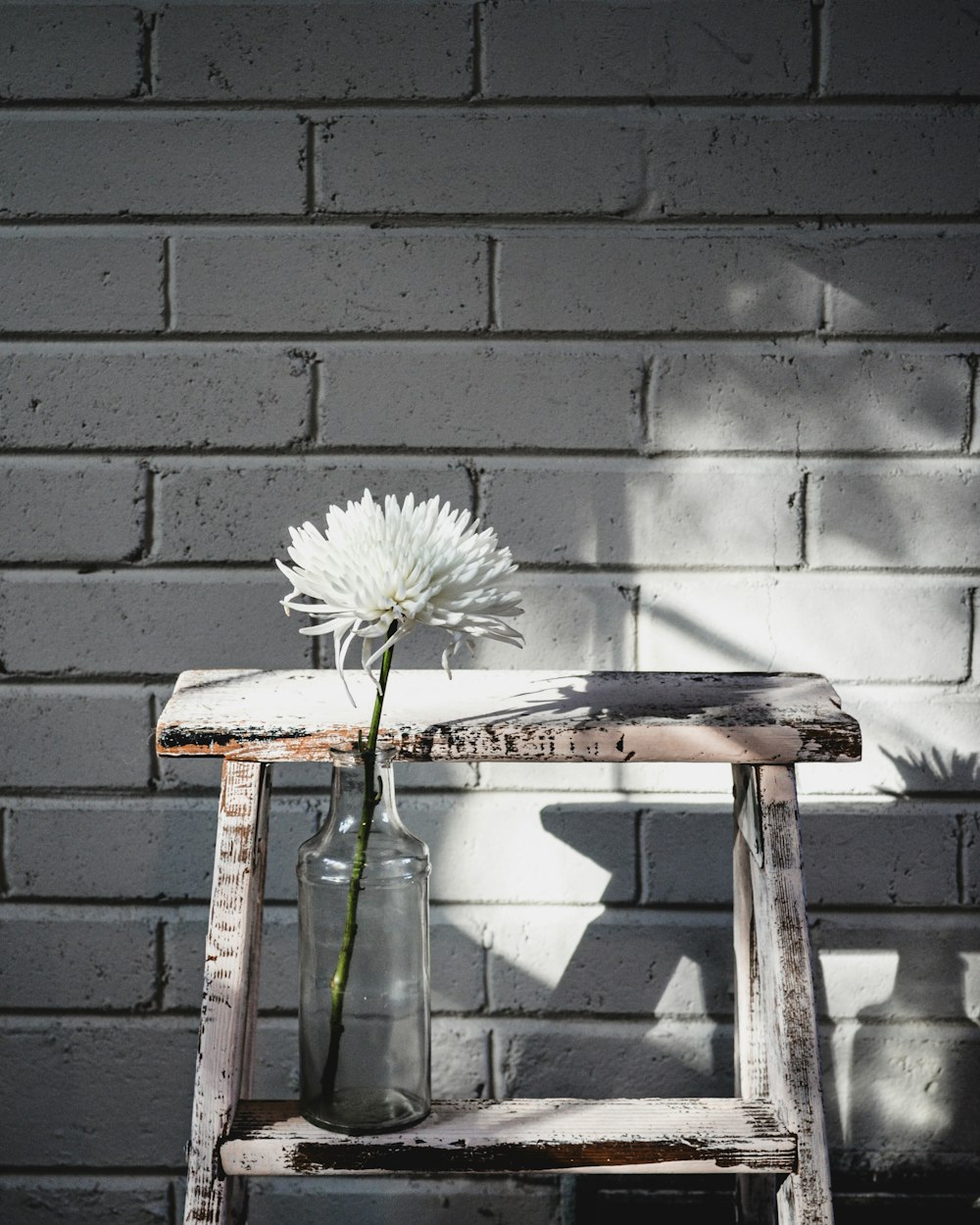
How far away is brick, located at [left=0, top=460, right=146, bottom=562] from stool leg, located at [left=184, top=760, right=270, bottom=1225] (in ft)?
1.57

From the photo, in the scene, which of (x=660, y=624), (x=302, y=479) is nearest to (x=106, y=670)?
(x=302, y=479)

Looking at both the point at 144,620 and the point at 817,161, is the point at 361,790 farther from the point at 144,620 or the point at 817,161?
the point at 817,161

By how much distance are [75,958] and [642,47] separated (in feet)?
4.23

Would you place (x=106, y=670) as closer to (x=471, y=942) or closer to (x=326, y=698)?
(x=326, y=698)

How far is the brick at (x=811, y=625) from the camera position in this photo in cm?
125

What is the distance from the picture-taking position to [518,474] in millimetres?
1243

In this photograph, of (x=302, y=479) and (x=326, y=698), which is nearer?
(x=326, y=698)

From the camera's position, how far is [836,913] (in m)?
1.26

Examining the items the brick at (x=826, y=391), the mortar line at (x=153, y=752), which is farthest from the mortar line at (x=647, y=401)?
the mortar line at (x=153, y=752)

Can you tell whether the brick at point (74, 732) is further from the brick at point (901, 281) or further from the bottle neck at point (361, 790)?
the brick at point (901, 281)

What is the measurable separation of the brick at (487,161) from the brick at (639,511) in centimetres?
32

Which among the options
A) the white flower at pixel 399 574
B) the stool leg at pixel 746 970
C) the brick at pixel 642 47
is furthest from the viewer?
the brick at pixel 642 47

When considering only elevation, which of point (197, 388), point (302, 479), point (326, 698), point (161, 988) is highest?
point (197, 388)

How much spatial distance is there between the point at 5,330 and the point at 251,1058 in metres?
0.89
